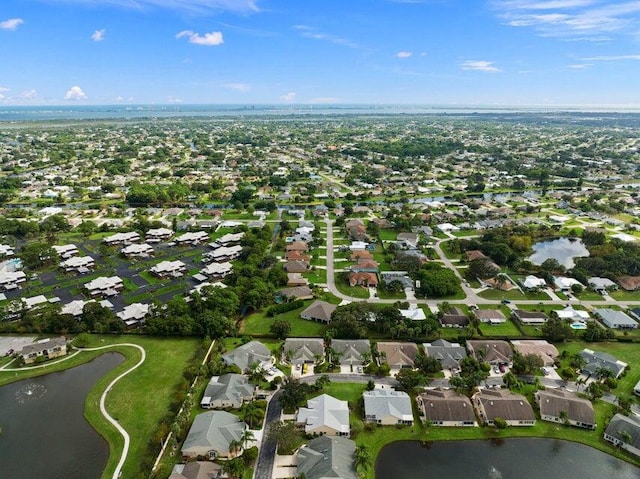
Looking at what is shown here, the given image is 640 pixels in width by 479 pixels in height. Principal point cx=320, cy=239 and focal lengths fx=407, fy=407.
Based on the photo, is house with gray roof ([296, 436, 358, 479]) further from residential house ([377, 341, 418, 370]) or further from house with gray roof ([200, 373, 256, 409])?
residential house ([377, 341, 418, 370])

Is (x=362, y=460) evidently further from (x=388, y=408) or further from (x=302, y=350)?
(x=302, y=350)

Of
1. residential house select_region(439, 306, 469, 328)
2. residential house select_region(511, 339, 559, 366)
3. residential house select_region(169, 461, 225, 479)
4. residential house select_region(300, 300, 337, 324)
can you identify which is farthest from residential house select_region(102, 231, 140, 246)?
residential house select_region(511, 339, 559, 366)

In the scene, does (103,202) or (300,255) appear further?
(103,202)

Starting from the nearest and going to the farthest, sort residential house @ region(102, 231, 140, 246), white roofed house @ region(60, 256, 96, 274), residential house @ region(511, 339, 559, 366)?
residential house @ region(511, 339, 559, 366)
white roofed house @ region(60, 256, 96, 274)
residential house @ region(102, 231, 140, 246)

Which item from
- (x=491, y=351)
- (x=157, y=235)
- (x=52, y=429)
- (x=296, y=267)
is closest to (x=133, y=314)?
(x=52, y=429)

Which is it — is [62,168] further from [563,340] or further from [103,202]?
[563,340]

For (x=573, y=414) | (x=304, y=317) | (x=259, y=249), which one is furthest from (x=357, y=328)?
(x=259, y=249)
